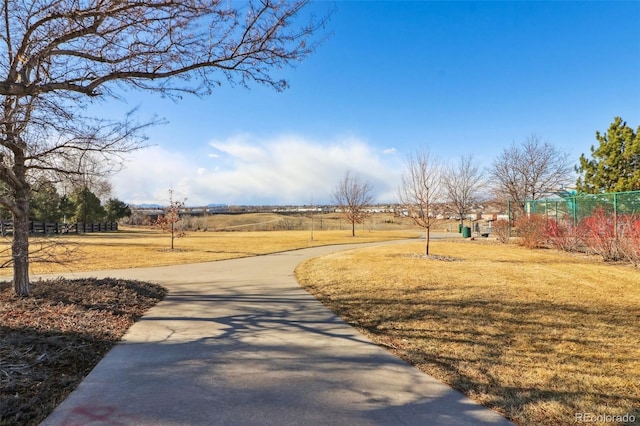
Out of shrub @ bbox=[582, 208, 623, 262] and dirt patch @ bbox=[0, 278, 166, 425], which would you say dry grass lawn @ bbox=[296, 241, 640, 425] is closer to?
shrub @ bbox=[582, 208, 623, 262]

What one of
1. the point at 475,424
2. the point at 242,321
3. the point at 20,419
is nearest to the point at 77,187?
the point at 242,321

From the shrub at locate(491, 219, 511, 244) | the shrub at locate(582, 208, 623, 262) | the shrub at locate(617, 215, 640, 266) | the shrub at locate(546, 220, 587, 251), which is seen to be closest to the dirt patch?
the shrub at locate(617, 215, 640, 266)

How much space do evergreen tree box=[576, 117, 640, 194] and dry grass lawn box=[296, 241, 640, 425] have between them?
16263 millimetres

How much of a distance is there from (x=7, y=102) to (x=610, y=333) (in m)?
9.20

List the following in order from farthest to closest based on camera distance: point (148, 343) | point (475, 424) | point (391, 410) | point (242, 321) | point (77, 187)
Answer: point (77, 187), point (242, 321), point (148, 343), point (391, 410), point (475, 424)

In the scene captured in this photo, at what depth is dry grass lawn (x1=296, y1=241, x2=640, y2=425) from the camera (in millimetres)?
3306

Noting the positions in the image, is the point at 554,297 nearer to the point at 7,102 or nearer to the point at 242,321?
the point at 242,321

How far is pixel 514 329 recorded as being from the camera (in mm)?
5332

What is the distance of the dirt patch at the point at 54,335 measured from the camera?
320 cm

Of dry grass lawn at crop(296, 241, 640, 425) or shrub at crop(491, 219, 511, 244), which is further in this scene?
shrub at crop(491, 219, 511, 244)

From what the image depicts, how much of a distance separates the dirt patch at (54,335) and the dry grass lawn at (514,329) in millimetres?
3729

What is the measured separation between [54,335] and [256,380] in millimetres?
3150

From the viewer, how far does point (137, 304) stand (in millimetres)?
6926

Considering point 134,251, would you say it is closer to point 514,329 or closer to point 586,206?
point 514,329
